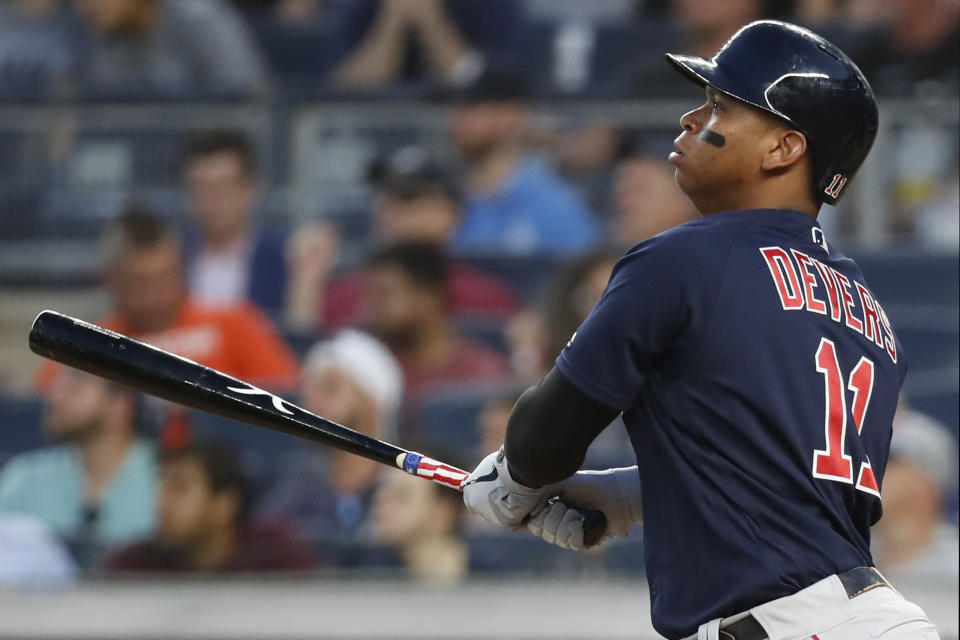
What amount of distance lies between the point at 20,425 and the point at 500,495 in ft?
12.1

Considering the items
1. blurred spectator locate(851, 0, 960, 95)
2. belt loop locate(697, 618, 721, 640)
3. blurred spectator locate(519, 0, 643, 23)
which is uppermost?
blurred spectator locate(519, 0, 643, 23)

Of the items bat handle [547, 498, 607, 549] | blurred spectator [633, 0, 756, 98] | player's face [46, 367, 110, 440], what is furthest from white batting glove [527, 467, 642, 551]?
blurred spectator [633, 0, 756, 98]

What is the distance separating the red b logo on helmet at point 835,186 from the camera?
222 cm

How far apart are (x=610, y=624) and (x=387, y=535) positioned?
0.98m

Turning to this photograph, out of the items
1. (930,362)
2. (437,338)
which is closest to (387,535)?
(437,338)

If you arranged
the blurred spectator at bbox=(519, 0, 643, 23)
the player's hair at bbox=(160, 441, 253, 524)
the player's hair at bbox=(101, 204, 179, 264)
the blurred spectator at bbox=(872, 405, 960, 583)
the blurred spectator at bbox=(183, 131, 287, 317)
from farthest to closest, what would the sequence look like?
the blurred spectator at bbox=(519, 0, 643, 23) < the blurred spectator at bbox=(183, 131, 287, 317) < the player's hair at bbox=(101, 204, 179, 264) < the player's hair at bbox=(160, 441, 253, 524) < the blurred spectator at bbox=(872, 405, 960, 583)

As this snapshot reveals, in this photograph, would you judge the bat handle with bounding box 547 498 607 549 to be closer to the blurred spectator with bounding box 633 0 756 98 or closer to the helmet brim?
the helmet brim

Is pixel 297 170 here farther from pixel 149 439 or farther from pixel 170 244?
pixel 149 439

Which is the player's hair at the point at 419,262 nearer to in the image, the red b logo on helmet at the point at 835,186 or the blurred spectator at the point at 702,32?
the blurred spectator at the point at 702,32

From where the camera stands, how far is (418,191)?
572 cm

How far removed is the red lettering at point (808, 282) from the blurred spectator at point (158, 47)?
16.0ft

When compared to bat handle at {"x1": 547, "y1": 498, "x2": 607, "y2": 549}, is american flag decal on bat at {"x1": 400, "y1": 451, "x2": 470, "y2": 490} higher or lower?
higher

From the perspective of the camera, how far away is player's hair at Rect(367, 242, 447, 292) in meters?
5.50

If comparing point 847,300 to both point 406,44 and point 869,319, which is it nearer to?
point 869,319
